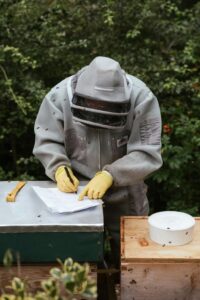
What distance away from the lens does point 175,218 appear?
2633 mm

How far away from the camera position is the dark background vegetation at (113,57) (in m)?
4.45

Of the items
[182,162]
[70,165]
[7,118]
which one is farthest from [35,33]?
[70,165]

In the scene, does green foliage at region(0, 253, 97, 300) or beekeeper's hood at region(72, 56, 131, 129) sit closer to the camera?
green foliage at region(0, 253, 97, 300)

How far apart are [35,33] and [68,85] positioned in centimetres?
204

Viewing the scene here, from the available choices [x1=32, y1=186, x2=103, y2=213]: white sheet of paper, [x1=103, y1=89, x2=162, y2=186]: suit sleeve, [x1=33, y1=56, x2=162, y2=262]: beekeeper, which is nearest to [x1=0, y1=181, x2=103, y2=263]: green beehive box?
[x1=32, y1=186, x2=103, y2=213]: white sheet of paper

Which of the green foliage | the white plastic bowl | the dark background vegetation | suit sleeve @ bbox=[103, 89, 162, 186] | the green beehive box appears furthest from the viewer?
the dark background vegetation

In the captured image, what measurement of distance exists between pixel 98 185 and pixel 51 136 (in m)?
0.43

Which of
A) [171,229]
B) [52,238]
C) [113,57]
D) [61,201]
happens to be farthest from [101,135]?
[113,57]

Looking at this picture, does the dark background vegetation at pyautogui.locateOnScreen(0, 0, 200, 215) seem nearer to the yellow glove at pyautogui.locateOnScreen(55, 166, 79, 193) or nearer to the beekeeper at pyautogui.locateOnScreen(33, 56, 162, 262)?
the beekeeper at pyautogui.locateOnScreen(33, 56, 162, 262)

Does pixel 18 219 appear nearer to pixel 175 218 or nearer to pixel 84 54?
pixel 175 218

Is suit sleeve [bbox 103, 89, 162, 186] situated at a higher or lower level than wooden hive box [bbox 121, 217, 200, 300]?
higher

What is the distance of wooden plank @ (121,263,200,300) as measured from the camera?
2338mm

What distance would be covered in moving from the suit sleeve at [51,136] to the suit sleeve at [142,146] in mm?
278

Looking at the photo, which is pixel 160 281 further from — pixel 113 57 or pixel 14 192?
pixel 113 57
